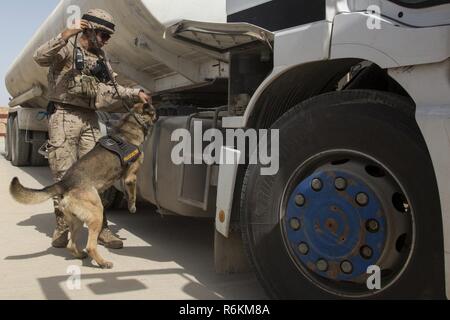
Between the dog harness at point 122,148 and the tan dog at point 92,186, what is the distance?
0.12 feet

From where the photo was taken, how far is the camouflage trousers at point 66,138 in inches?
161

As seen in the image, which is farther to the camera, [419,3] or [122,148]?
[122,148]

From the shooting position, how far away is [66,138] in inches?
163

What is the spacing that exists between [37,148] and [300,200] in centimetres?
936

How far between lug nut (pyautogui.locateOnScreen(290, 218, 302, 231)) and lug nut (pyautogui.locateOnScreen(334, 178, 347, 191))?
281 mm

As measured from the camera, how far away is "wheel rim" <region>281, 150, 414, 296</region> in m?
2.03

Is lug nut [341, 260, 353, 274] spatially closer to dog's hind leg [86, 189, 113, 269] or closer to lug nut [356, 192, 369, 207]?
lug nut [356, 192, 369, 207]

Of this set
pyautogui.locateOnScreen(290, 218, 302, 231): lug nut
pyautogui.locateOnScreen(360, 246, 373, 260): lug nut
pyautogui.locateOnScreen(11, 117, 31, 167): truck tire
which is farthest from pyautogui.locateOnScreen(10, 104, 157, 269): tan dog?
pyautogui.locateOnScreen(11, 117, 31, 167): truck tire

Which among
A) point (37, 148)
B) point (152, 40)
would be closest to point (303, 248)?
point (152, 40)

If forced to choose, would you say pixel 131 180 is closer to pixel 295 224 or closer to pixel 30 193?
pixel 30 193

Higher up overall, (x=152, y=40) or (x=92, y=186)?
(x=152, y=40)

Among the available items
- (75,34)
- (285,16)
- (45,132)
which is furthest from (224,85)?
(45,132)
